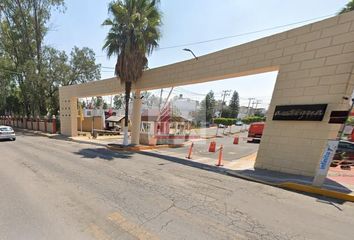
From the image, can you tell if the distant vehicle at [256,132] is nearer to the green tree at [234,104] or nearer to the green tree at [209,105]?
the green tree at [209,105]

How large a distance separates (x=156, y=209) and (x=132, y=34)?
45.2 feet

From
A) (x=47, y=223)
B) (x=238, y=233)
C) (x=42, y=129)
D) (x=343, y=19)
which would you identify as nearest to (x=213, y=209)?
(x=238, y=233)

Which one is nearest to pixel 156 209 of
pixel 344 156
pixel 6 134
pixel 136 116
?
pixel 344 156

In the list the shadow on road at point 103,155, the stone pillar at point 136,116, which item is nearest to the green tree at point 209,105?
the stone pillar at point 136,116

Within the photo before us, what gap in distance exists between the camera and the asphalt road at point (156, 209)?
402 cm

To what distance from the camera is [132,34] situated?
621 inches

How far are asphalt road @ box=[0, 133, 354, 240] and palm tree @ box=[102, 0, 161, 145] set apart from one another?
1009cm

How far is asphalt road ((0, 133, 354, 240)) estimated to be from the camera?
4023 mm

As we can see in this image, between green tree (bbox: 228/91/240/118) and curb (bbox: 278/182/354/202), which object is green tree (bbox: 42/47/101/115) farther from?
green tree (bbox: 228/91/240/118)

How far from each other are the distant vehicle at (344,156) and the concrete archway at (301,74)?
3.80 metres

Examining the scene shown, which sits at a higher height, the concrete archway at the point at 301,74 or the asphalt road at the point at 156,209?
the concrete archway at the point at 301,74

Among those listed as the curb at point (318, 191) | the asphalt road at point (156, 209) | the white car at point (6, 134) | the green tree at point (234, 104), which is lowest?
the white car at point (6, 134)

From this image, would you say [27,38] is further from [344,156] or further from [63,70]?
[344,156]

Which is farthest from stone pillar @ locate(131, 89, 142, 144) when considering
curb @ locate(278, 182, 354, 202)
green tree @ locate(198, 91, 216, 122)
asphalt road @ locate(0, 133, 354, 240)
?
green tree @ locate(198, 91, 216, 122)
